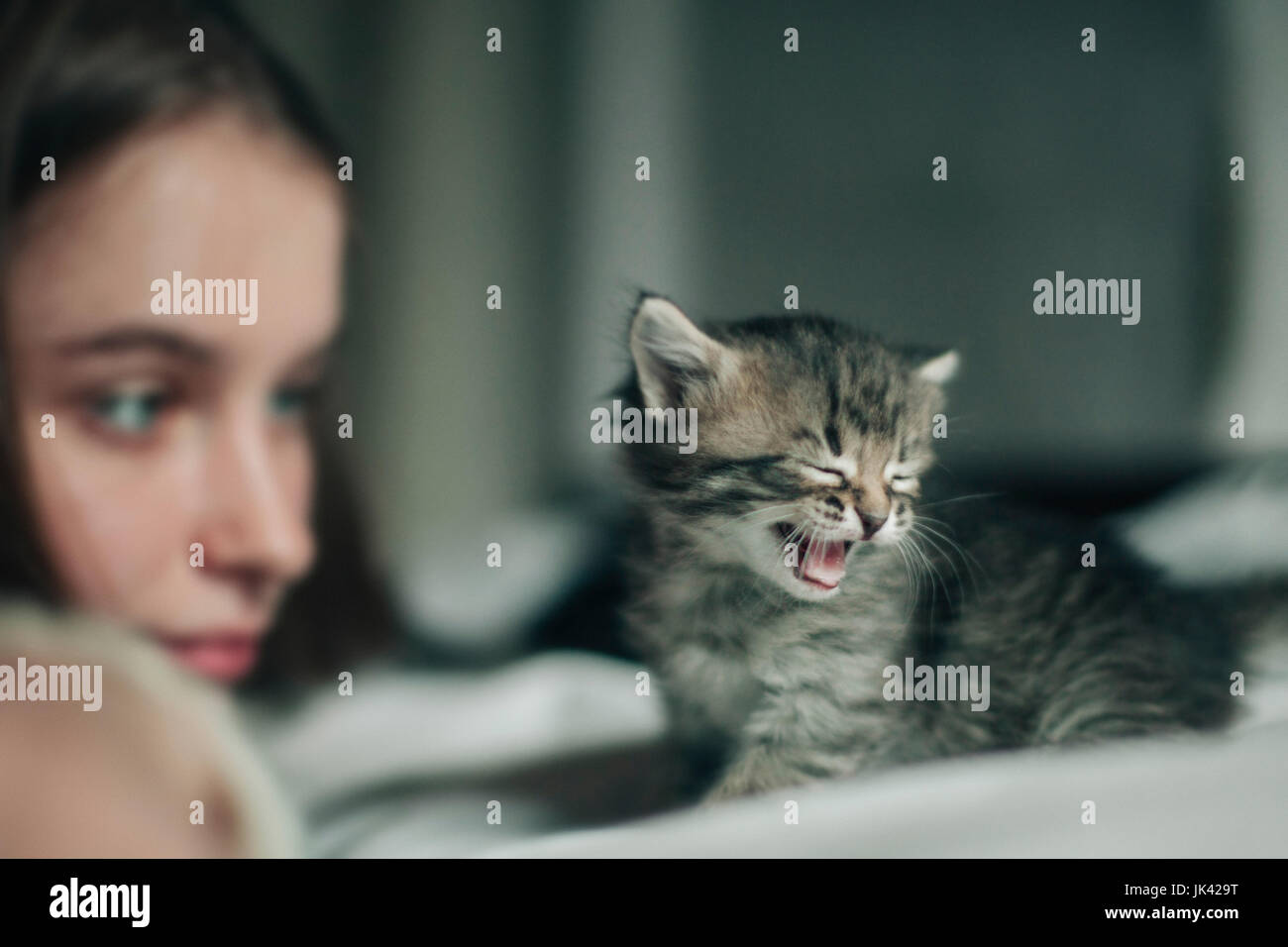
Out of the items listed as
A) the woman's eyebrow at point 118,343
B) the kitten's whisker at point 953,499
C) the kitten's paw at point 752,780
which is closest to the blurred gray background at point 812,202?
the kitten's whisker at point 953,499

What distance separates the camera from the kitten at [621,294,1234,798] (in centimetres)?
82

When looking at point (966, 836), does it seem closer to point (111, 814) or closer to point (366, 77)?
point (111, 814)

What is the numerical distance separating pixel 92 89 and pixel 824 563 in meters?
0.80

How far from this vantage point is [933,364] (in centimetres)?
89

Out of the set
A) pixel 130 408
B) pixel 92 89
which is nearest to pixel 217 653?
pixel 130 408

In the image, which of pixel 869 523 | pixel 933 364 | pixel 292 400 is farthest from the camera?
pixel 292 400

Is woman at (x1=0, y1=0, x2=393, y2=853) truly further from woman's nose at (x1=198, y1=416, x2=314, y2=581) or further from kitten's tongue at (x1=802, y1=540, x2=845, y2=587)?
kitten's tongue at (x1=802, y1=540, x2=845, y2=587)

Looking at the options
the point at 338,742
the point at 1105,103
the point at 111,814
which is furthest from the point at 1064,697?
the point at 111,814

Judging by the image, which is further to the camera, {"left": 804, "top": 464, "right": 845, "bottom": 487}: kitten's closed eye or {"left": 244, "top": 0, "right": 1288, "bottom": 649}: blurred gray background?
{"left": 244, "top": 0, "right": 1288, "bottom": 649}: blurred gray background

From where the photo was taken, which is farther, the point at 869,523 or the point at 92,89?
the point at 92,89

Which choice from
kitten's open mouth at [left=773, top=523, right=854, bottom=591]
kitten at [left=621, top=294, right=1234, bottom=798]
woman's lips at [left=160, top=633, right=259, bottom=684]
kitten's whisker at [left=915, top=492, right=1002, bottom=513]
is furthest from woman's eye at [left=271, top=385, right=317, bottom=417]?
kitten's whisker at [left=915, top=492, right=1002, bottom=513]

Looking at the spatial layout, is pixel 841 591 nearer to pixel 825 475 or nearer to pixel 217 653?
pixel 825 475

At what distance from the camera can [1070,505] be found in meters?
1.04

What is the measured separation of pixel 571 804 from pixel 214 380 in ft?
1.73
